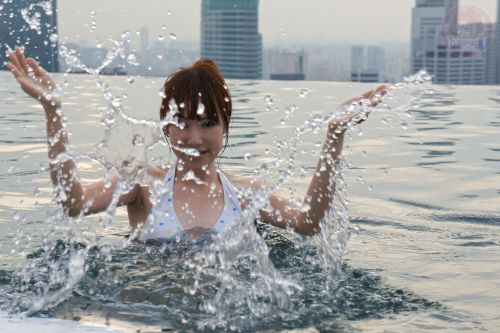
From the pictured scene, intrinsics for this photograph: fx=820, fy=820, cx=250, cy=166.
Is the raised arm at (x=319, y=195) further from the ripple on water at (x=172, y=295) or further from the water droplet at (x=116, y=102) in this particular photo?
the water droplet at (x=116, y=102)

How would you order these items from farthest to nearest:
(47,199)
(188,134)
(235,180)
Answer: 1. (47,199)
2. (235,180)
3. (188,134)

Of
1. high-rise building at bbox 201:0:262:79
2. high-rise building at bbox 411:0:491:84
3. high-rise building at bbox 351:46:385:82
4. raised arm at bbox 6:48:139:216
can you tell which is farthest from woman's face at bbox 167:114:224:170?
high-rise building at bbox 411:0:491:84

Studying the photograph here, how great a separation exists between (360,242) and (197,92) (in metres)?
1.20

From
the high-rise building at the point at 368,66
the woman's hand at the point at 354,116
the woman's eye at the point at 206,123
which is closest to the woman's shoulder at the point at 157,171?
the woman's eye at the point at 206,123

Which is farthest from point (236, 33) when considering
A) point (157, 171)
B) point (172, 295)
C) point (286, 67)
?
point (172, 295)

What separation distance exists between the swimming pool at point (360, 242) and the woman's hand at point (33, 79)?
0.61 metres

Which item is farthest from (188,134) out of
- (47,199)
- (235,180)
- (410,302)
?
(47,199)

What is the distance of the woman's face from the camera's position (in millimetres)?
2811

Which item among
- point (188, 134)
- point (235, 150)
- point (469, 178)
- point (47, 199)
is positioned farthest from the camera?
point (235, 150)

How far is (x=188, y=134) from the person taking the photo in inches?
111

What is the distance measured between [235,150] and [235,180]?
9.25 feet

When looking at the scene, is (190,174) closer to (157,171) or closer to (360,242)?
(157,171)

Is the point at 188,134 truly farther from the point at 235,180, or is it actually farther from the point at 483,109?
the point at 483,109

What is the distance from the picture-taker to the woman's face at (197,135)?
2811 millimetres
